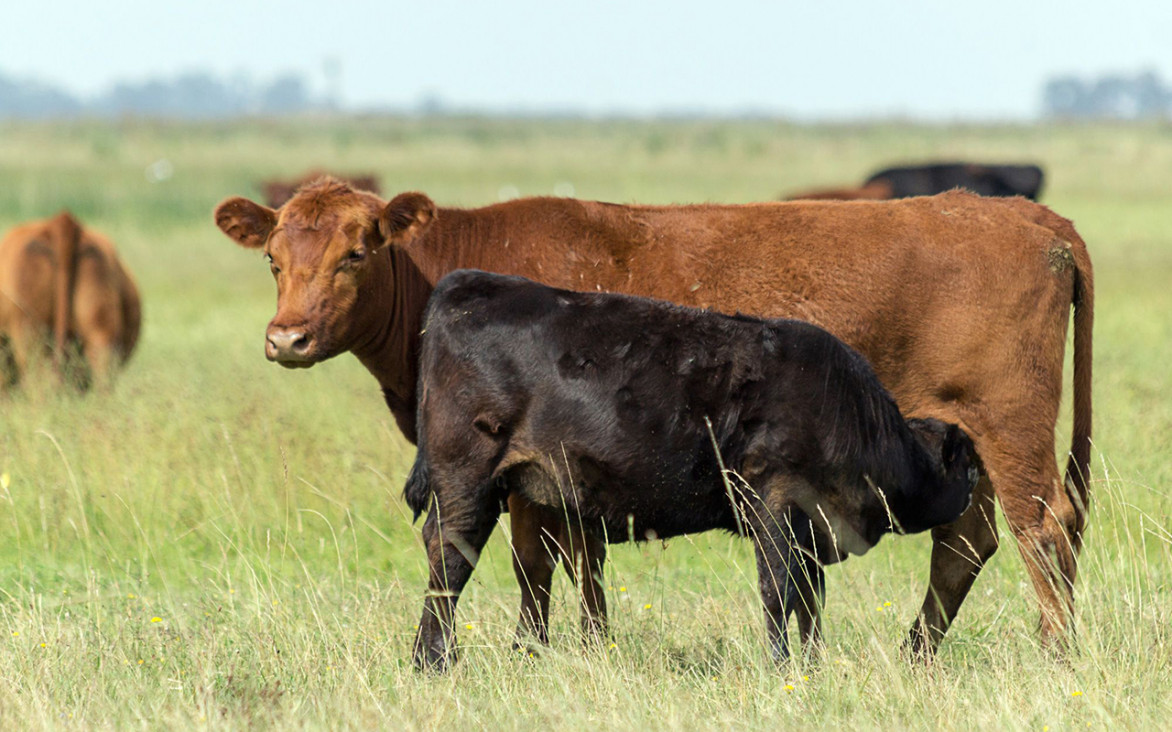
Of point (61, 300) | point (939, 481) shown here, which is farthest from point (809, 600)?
point (61, 300)

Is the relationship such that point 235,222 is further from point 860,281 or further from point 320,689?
point 860,281

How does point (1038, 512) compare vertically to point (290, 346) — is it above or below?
below

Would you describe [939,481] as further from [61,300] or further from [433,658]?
[61,300]

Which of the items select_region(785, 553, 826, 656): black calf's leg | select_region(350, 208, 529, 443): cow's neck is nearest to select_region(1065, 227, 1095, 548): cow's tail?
select_region(785, 553, 826, 656): black calf's leg

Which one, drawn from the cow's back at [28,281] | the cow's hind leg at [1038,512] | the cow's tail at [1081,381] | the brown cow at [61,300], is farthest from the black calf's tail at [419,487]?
the cow's back at [28,281]

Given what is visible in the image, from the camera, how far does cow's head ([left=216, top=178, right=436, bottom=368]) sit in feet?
17.4

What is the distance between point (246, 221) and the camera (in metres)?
5.74

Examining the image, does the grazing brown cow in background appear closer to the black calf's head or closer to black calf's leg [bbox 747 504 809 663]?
the black calf's head

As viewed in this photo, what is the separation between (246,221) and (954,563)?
10.8 ft

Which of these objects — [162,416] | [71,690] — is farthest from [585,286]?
[162,416]

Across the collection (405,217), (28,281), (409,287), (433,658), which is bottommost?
(433,658)

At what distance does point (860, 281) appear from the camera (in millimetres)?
5789

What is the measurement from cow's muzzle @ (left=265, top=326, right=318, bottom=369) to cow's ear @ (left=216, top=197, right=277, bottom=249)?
2.06 ft

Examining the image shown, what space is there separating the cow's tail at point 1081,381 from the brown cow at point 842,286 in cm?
1
